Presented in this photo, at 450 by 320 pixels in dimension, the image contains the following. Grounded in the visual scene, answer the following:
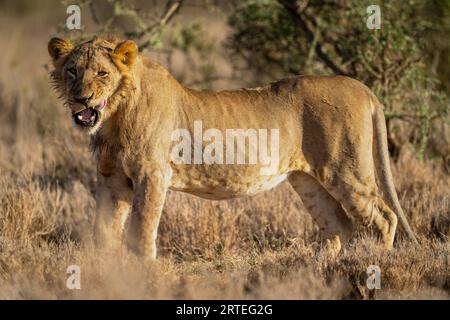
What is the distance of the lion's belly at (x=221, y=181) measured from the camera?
5.51 m

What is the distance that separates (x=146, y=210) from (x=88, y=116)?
674 mm

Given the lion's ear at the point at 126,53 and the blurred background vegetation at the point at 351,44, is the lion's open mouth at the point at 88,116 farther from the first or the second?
the blurred background vegetation at the point at 351,44

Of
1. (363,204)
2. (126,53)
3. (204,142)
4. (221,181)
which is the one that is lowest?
(363,204)

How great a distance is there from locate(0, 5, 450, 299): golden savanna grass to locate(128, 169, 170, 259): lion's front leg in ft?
0.50

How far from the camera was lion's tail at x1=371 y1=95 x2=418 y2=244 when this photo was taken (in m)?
6.00

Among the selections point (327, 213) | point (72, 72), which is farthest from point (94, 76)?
point (327, 213)

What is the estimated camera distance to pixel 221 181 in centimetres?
562

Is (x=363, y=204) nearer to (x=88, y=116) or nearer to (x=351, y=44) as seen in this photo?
(x=88, y=116)

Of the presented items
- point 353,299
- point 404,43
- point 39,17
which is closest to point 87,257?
point 353,299

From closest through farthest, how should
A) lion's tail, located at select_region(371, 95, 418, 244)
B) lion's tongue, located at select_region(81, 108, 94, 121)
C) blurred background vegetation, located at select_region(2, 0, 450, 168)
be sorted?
lion's tongue, located at select_region(81, 108, 94, 121), lion's tail, located at select_region(371, 95, 418, 244), blurred background vegetation, located at select_region(2, 0, 450, 168)

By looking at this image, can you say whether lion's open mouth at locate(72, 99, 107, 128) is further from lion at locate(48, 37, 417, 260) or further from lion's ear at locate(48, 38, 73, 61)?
lion's ear at locate(48, 38, 73, 61)

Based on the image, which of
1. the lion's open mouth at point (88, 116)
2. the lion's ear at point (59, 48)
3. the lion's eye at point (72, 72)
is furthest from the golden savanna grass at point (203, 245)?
the lion's ear at point (59, 48)

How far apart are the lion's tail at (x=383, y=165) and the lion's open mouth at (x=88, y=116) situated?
196cm

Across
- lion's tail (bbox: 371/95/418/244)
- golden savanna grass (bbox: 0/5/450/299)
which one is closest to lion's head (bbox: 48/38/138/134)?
golden savanna grass (bbox: 0/5/450/299)
